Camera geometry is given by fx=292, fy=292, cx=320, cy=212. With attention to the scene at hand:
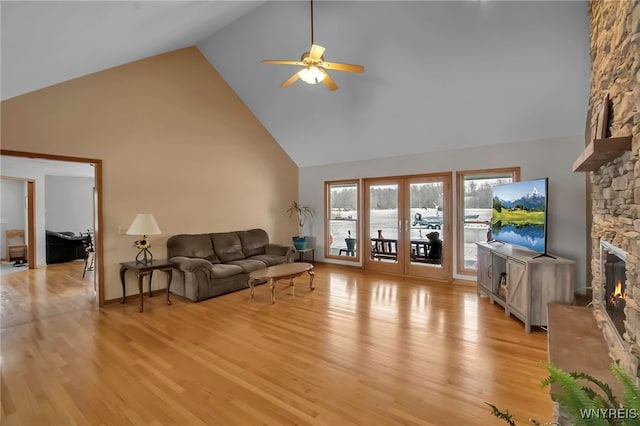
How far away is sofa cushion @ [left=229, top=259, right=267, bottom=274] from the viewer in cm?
519

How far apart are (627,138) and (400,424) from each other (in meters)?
2.35

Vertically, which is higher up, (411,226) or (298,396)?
(411,226)

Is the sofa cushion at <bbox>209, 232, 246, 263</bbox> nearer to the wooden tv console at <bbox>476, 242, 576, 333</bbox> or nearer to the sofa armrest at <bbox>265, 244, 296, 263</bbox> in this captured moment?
the sofa armrest at <bbox>265, 244, 296, 263</bbox>

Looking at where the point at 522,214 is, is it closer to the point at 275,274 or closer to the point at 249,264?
the point at 275,274

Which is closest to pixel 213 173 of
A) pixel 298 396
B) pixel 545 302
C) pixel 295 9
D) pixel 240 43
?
pixel 240 43

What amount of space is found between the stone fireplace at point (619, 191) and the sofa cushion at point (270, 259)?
466cm

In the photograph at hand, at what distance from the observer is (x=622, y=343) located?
2029mm

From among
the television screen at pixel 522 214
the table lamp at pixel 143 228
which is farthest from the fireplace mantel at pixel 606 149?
the table lamp at pixel 143 228

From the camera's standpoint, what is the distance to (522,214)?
388 centimetres

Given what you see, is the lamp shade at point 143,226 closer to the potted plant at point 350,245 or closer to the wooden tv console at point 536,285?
the potted plant at point 350,245

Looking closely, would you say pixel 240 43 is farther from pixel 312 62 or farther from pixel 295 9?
pixel 312 62

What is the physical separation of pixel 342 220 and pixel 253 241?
2.27m

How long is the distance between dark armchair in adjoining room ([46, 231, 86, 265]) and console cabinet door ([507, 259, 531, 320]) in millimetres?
9632

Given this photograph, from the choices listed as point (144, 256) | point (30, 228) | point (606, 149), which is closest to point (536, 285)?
point (606, 149)
